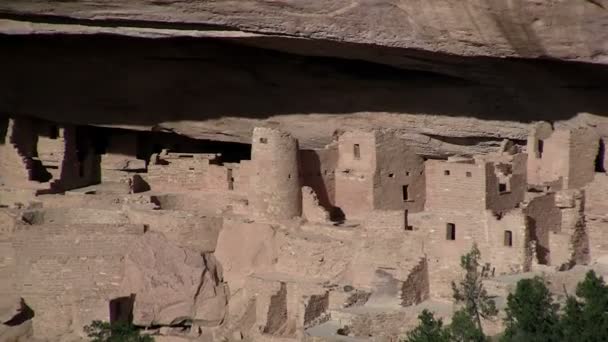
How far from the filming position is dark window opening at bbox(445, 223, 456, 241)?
15.3 m

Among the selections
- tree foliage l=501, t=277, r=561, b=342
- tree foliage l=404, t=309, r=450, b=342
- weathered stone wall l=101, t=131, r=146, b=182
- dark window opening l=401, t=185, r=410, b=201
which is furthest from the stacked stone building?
tree foliage l=501, t=277, r=561, b=342

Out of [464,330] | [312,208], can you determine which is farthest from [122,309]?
[464,330]

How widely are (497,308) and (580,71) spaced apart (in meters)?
2.87

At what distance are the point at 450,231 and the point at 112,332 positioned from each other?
4.23m

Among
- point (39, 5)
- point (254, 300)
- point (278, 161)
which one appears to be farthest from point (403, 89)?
point (39, 5)

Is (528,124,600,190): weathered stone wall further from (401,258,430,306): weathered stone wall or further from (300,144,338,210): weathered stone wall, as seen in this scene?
(300,144,338,210): weathered stone wall

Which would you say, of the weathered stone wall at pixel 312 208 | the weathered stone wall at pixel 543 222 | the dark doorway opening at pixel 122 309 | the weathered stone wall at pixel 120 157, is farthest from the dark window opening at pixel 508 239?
the weathered stone wall at pixel 120 157

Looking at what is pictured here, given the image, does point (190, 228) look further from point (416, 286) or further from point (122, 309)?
point (416, 286)

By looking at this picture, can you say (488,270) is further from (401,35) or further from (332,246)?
(401,35)

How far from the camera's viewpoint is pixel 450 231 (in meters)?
15.4

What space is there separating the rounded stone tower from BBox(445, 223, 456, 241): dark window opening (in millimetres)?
2326

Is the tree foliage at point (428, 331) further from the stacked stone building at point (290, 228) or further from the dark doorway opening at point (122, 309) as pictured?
the dark doorway opening at point (122, 309)

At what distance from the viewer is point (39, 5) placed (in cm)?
1430

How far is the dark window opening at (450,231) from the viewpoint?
15.3 metres
